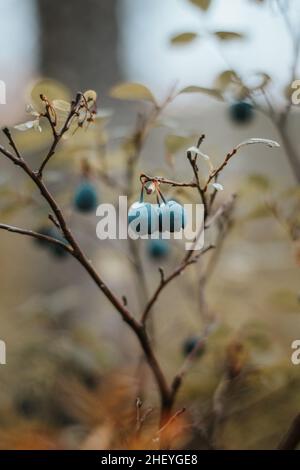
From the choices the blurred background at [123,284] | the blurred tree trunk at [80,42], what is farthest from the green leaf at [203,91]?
the blurred tree trunk at [80,42]

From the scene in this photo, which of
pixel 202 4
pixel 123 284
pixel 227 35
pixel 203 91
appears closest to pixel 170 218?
pixel 203 91

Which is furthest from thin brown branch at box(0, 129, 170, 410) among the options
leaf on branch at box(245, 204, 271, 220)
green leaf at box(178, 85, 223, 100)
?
leaf on branch at box(245, 204, 271, 220)

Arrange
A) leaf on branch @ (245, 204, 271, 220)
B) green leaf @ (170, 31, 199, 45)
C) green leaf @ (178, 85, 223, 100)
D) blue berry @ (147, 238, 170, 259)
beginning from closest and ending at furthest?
green leaf @ (178, 85, 223, 100) < green leaf @ (170, 31, 199, 45) < leaf on branch @ (245, 204, 271, 220) < blue berry @ (147, 238, 170, 259)

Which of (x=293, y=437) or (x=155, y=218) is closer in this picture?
(x=155, y=218)

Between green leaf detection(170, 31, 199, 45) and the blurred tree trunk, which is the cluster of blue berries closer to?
green leaf detection(170, 31, 199, 45)

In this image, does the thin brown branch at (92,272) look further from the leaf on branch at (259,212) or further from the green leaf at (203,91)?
the leaf on branch at (259,212)

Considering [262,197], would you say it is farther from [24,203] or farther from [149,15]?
[149,15]

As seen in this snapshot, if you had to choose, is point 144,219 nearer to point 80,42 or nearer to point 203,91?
point 203,91
